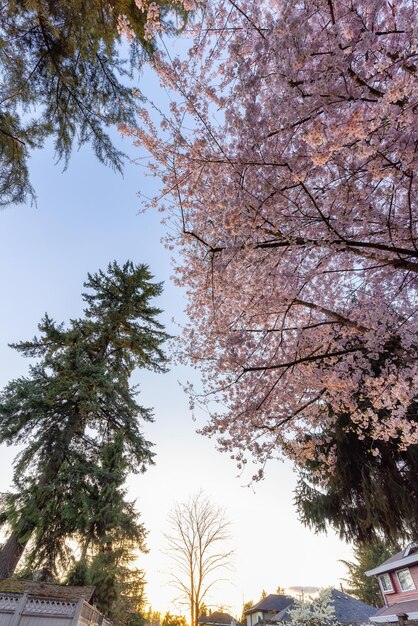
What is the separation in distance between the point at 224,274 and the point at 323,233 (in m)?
1.99

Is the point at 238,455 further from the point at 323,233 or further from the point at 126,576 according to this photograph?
the point at 126,576

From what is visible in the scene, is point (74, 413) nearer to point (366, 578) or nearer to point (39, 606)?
point (39, 606)

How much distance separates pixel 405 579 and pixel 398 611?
1.83 m

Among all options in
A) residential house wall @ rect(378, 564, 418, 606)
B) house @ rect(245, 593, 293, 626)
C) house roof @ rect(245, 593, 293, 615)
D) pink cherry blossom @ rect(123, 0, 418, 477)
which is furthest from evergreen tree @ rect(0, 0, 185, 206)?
house roof @ rect(245, 593, 293, 615)

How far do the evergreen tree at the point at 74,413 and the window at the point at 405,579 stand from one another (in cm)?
1246

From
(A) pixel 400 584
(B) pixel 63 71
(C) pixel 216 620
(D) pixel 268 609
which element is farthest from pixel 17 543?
(C) pixel 216 620

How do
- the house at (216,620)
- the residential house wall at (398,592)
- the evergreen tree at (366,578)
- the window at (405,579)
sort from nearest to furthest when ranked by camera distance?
the residential house wall at (398,592) < the window at (405,579) < the evergreen tree at (366,578) < the house at (216,620)

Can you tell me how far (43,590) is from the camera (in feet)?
22.9

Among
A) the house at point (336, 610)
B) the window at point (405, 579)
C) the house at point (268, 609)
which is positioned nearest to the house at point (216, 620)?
the house at point (268, 609)

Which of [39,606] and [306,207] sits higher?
[306,207]

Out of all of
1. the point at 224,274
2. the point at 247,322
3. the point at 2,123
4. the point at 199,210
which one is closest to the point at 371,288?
the point at 247,322

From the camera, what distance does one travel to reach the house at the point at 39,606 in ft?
20.6

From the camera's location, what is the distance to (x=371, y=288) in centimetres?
657

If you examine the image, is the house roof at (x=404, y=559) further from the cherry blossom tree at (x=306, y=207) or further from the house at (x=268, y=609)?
the house at (x=268, y=609)
